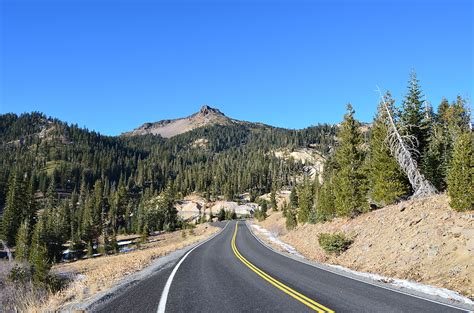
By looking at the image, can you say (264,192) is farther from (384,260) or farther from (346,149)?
(384,260)

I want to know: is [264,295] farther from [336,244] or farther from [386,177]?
[386,177]

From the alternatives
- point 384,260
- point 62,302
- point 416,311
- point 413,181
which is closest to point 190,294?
point 62,302

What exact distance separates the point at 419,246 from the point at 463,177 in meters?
4.25

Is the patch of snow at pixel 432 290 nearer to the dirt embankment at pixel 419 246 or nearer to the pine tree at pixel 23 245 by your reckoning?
the dirt embankment at pixel 419 246

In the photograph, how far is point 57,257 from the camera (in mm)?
66125

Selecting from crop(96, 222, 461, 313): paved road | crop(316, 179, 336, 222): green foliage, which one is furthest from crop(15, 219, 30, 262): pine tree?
crop(96, 222, 461, 313): paved road

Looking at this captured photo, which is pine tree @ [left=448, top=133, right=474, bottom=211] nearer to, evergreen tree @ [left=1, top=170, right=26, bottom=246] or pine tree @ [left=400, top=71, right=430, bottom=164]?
pine tree @ [left=400, top=71, right=430, bottom=164]

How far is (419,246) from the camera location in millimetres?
16062

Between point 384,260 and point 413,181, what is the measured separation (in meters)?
12.9

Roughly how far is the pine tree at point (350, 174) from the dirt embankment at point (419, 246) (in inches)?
148

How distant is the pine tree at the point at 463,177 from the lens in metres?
16.2

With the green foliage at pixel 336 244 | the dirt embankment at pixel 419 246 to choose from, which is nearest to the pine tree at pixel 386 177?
the dirt embankment at pixel 419 246

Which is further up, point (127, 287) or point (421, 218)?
point (421, 218)

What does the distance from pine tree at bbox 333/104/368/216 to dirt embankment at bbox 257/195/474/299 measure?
3749 mm
